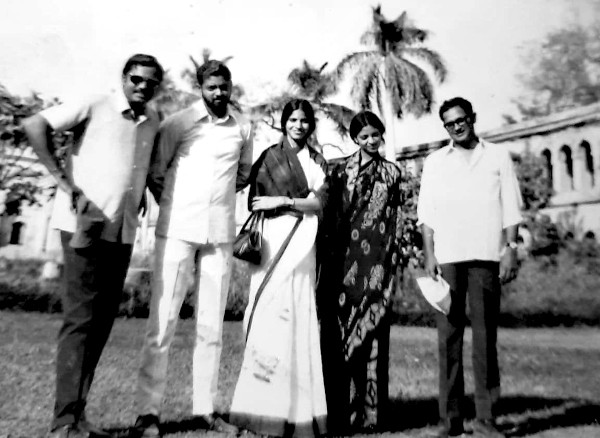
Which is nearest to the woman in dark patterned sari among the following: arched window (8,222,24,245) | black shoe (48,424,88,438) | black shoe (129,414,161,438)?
black shoe (129,414,161,438)

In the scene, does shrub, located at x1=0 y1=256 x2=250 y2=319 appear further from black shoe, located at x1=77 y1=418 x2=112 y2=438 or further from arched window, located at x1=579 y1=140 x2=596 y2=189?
arched window, located at x1=579 y1=140 x2=596 y2=189

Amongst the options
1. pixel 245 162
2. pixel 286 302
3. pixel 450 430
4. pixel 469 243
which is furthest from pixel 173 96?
pixel 450 430

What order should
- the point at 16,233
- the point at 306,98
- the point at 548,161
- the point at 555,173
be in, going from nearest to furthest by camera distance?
1. the point at 555,173
2. the point at 548,161
3. the point at 16,233
4. the point at 306,98

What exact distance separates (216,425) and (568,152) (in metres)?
3.53

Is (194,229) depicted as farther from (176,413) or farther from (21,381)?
(21,381)

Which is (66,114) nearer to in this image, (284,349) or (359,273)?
(284,349)

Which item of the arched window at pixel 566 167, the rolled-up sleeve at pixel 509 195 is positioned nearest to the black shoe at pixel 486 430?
the rolled-up sleeve at pixel 509 195

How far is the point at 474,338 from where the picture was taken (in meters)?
2.20

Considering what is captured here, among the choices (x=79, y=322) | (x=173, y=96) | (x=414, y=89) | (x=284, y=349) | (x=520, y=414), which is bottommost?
(x=520, y=414)

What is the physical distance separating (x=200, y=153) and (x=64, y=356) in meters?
0.93

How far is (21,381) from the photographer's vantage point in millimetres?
2490

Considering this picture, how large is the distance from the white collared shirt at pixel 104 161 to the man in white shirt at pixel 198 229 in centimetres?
19

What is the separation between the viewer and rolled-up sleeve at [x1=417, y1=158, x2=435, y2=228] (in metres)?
2.31

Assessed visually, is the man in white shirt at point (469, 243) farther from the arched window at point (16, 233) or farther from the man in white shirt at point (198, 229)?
the arched window at point (16, 233)
